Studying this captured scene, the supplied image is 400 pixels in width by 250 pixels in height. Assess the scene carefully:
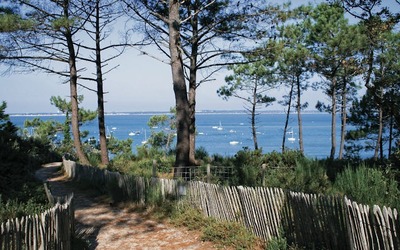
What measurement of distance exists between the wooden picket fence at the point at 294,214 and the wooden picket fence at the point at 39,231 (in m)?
2.92

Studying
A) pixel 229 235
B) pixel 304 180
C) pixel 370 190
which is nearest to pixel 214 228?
pixel 229 235

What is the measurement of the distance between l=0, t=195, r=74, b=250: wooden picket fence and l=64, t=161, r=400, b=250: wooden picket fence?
2.92m

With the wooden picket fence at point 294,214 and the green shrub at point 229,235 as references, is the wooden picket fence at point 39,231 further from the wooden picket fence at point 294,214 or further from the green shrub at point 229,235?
the wooden picket fence at point 294,214

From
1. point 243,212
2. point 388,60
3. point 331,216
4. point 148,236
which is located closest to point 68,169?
point 148,236

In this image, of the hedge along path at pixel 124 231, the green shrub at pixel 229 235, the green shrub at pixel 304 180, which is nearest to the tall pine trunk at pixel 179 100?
the green shrub at pixel 304 180

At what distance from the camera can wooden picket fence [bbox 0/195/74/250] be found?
13.4 ft

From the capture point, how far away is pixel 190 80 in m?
16.1

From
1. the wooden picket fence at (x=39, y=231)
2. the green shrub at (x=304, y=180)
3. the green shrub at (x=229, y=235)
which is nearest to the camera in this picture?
the wooden picket fence at (x=39, y=231)

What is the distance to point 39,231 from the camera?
4.58 metres

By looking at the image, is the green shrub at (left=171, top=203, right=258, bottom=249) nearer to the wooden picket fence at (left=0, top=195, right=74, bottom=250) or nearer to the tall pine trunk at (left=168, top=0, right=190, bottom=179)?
the wooden picket fence at (left=0, top=195, right=74, bottom=250)

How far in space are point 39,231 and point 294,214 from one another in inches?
139

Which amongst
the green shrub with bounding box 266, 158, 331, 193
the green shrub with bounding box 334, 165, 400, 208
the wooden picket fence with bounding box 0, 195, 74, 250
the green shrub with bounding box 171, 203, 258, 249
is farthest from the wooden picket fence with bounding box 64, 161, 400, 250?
the wooden picket fence with bounding box 0, 195, 74, 250

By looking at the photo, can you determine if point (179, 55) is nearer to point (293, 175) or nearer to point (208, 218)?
point (293, 175)

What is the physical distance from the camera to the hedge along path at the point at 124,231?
6.59 m
